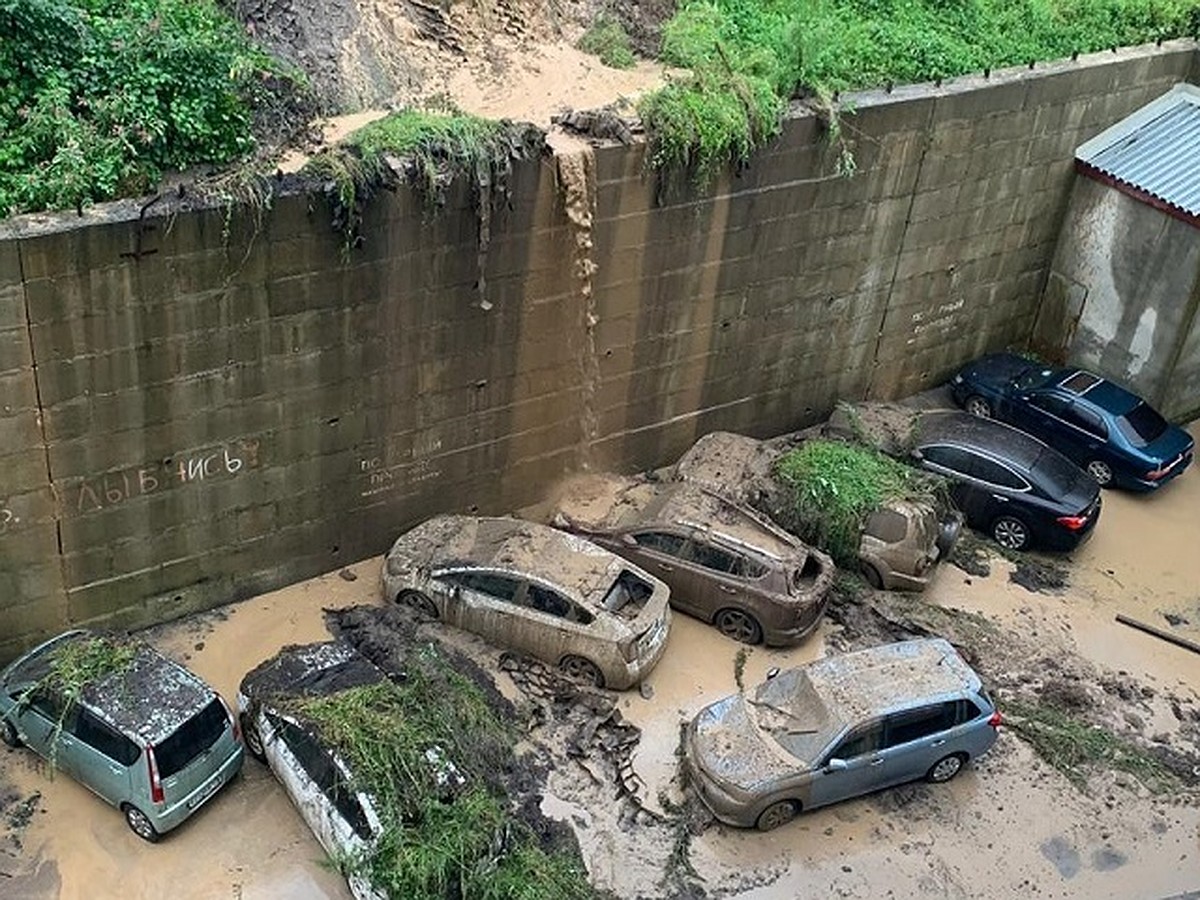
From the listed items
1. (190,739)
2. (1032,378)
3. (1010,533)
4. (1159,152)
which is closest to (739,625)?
(1010,533)

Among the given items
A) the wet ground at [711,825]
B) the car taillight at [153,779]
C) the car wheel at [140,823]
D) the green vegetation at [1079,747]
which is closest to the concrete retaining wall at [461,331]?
the wet ground at [711,825]

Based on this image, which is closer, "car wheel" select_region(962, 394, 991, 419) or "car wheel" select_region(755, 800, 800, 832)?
"car wheel" select_region(755, 800, 800, 832)

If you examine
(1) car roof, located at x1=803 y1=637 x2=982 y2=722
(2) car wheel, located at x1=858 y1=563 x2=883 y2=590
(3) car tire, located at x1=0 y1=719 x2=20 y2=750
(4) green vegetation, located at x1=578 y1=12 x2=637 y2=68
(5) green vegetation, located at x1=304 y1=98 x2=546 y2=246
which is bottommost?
(3) car tire, located at x1=0 y1=719 x2=20 y2=750

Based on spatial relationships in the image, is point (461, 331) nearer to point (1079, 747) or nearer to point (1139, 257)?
point (1079, 747)

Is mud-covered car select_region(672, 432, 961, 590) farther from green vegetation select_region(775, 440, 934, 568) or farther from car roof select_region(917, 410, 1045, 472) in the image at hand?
car roof select_region(917, 410, 1045, 472)

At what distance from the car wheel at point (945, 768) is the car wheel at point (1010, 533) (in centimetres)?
412

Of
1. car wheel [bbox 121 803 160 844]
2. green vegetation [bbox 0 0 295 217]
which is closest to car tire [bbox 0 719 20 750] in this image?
car wheel [bbox 121 803 160 844]

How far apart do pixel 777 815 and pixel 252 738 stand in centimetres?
492

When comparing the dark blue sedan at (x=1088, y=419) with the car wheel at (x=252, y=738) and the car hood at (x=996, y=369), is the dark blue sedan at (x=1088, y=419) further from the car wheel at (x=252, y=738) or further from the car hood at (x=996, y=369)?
the car wheel at (x=252, y=738)

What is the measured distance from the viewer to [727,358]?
54.1 feet

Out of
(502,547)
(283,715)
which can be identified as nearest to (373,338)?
(502,547)

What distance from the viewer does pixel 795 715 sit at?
12.6 m

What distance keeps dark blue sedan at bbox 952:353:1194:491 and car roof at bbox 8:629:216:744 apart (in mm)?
11569

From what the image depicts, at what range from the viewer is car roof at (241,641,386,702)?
1201cm
